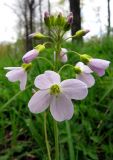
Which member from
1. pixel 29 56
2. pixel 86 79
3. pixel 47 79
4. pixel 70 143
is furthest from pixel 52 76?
pixel 70 143

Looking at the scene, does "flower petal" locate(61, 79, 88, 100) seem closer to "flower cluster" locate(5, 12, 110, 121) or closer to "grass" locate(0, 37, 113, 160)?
"flower cluster" locate(5, 12, 110, 121)

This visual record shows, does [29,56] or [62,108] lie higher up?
[29,56]

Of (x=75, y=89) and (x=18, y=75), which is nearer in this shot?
(x=75, y=89)

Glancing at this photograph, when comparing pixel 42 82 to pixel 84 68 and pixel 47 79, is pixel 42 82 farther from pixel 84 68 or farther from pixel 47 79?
pixel 84 68

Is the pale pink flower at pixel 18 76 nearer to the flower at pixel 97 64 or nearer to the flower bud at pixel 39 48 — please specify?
the flower bud at pixel 39 48

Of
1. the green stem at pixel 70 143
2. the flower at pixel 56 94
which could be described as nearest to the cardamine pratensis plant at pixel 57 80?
the flower at pixel 56 94

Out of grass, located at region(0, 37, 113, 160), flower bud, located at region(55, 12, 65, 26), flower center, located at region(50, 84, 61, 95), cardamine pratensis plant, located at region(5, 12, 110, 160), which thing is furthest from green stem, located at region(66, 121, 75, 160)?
flower bud, located at region(55, 12, 65, 26)

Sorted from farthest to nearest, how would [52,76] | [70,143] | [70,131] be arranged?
[70,131], [70,143], [52,76]

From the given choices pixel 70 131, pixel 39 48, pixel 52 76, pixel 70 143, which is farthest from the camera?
pixel 70 131
